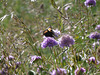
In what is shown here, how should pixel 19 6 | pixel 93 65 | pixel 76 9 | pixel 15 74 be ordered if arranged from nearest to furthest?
1. pixel 93 65
2. pixel 15 74
3. pixel 76 9
4. pixel 19 6

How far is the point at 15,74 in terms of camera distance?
1185 mm


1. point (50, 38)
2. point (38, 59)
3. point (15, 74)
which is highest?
point (50, 38)

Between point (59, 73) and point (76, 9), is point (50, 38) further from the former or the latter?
point (76, 9)

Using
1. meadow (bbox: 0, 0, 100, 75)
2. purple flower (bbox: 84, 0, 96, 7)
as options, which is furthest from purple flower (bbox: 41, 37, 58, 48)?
purple flower (bbox: 84, 0, 96, 7)

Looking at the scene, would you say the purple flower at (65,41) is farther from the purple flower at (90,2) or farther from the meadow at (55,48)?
the purple flower at (90,2)

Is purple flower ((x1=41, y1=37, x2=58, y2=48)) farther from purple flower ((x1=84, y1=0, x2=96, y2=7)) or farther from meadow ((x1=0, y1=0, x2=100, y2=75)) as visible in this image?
purple flower ((x1=84, y1=0, x2=96, y2=7))

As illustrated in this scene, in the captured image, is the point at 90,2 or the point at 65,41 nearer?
the point at 65,41

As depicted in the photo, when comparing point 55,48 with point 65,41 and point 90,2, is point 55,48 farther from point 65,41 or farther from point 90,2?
point 90,2

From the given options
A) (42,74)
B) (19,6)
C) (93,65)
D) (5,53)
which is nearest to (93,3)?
(93,65)

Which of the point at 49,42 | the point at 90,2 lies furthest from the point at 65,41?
the point at 90,2

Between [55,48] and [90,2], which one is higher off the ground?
[90,2]

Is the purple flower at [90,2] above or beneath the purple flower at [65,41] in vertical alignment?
above

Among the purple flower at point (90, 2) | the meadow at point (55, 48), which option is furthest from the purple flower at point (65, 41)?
the purple flower at point (90, 2)

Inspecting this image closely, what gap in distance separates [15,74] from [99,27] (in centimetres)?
86
